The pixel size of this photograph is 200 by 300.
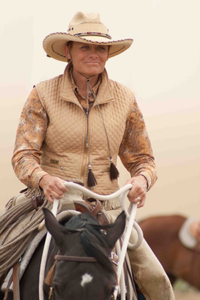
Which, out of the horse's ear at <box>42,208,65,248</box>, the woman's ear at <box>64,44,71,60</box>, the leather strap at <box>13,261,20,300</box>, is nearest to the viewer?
the horse's ear at <box>42,208,65,248</box>

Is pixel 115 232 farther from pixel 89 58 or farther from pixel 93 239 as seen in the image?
pixel 89 58

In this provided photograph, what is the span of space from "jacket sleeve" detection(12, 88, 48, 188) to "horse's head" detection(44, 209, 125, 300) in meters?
0.60

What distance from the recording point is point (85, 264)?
135cm

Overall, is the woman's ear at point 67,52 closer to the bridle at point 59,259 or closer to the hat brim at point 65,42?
the hat brim at point 65,42

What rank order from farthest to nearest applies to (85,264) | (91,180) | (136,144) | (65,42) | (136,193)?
(136,144) < (65,42) < (91,180) < (136,193) < (85,264)

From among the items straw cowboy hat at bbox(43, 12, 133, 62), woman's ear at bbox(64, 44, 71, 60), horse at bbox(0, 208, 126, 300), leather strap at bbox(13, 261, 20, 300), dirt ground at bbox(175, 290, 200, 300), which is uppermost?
straw cowboy hat at bbox(43, 12, 133, 62)

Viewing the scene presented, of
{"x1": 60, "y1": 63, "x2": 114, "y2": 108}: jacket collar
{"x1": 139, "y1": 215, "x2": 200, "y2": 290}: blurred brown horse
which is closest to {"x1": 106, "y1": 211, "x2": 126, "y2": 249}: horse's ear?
{"x1": 60, "y1": 63, "x2": 114, "y2": 108}: jacket collar

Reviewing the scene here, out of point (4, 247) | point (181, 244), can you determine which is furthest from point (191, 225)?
point (4, 247)

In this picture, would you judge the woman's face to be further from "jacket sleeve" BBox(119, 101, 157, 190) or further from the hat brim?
"jacket sleeve" BBox(119, 101, 157, 190)

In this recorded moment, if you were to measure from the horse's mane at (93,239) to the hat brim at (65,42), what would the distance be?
917 mm

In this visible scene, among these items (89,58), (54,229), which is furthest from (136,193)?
(89,58)

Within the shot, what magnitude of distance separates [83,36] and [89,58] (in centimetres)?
12

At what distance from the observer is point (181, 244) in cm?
362

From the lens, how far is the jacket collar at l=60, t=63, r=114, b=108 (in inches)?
→ 85.2
